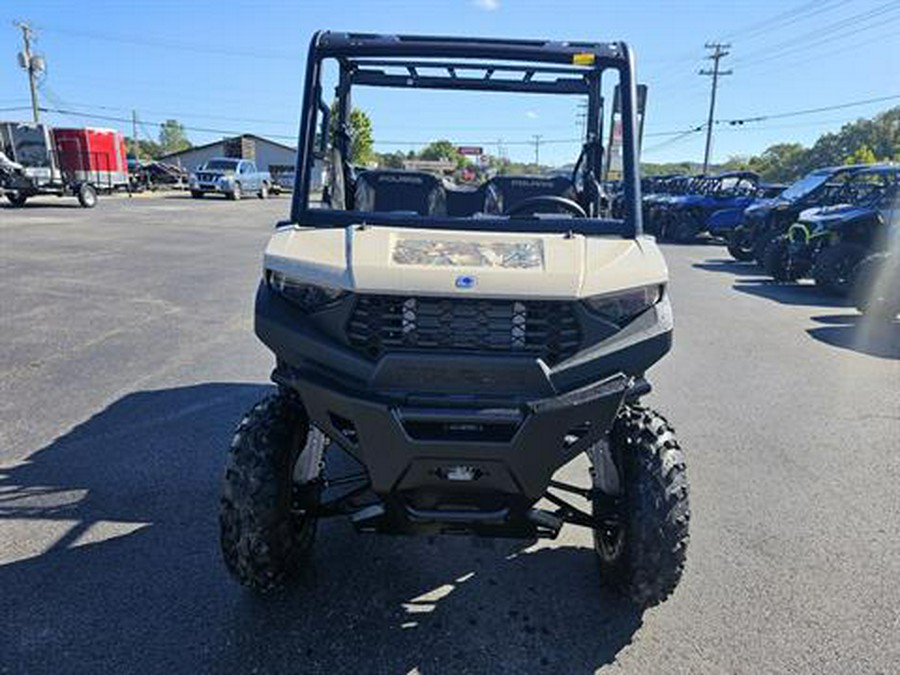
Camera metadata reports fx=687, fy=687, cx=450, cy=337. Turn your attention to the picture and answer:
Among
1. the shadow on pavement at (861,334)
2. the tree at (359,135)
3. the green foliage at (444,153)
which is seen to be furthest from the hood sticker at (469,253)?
the shadow on pavement at (861,334)

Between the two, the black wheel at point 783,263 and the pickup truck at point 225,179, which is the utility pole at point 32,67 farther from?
the black wheel at point 783,263

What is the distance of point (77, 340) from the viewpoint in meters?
6.62

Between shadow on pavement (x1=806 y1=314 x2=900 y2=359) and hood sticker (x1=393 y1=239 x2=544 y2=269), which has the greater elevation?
hood sticker (x1=393 y1=239 x2=544 y2=269)

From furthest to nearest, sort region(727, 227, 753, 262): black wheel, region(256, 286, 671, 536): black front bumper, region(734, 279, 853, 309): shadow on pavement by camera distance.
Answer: region(727, 227, 753, 262): black wheel < region(734, 279, 853, 309): shadow on pavement < region(256, 286, 671, 536): black front bumper

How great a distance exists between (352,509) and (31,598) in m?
1.37

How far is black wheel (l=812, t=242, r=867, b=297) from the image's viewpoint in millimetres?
10109

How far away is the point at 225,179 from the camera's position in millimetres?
32750

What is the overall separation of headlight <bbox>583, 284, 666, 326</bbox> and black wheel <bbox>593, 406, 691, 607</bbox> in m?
0.50

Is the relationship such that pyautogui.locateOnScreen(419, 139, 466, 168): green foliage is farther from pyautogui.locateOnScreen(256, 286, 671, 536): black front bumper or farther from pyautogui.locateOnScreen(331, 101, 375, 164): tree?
pyautogui.locateOnScreen(256, 286, 671, 536): black front bumper

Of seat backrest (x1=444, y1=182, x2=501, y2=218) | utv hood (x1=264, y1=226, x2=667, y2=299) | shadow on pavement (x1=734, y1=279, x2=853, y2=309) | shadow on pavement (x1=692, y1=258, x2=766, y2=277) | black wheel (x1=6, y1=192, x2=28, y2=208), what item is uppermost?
seat backrest (x1=444, y1=182, x2=501, y2=218)

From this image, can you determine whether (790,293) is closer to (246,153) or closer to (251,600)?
(251,600)

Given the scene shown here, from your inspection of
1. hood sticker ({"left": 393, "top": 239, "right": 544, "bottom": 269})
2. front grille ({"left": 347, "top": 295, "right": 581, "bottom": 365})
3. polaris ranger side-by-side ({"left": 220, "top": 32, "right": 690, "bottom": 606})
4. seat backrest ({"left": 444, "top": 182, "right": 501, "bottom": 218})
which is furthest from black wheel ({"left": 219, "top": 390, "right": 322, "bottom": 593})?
seat backrest ({"left": 444, "top": 182, "right": 501, "bottom": 218})

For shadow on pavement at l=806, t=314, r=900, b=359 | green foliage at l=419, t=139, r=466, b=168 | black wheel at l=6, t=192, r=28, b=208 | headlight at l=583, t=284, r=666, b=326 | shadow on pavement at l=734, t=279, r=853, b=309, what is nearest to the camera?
headlight at l=583, t=284, r=666, b=326

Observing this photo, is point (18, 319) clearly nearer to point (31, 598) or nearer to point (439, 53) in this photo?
point (31, 598)
